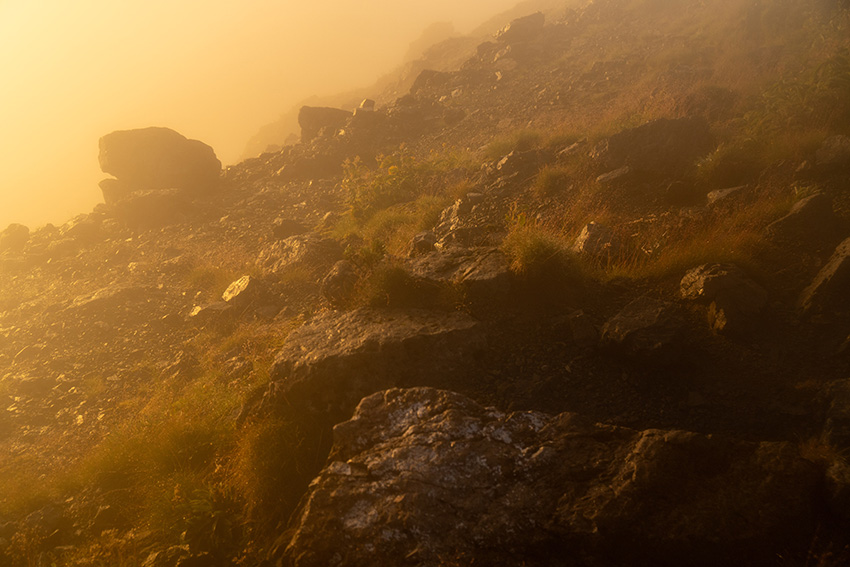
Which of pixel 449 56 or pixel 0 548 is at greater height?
pixel 449 56

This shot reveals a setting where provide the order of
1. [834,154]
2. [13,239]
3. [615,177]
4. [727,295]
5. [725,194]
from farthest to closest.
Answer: [13,239]
[615,177]
[725,194]
[834,154]
[727,295]

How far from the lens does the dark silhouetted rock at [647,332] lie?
4.34 metres

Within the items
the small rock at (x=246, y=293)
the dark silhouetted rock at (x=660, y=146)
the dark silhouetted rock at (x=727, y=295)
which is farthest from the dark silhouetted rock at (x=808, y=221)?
the small rock at (x=246, y=293)

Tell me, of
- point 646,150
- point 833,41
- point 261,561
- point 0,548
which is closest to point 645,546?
point 261,561

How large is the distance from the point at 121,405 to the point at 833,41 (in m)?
18.5

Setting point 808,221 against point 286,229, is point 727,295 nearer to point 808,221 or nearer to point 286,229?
point 808,221

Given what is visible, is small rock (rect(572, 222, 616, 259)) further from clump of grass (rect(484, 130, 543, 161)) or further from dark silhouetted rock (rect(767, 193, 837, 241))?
clump of grass (rect(484, 130, 543, 161))

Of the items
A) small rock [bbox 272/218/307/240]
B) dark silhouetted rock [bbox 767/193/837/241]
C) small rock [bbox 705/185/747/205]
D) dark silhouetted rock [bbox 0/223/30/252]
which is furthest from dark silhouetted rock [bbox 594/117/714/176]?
dark silhouetted rock [bbox 0/223/30/252]

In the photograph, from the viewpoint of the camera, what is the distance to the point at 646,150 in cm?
873

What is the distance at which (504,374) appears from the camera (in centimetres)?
456

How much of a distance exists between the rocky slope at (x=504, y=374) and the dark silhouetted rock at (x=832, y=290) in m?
0.02

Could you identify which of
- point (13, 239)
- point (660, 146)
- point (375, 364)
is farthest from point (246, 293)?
point (13, 239)

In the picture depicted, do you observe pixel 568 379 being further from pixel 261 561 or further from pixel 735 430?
pixel 261 561

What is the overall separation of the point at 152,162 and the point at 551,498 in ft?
65.1
